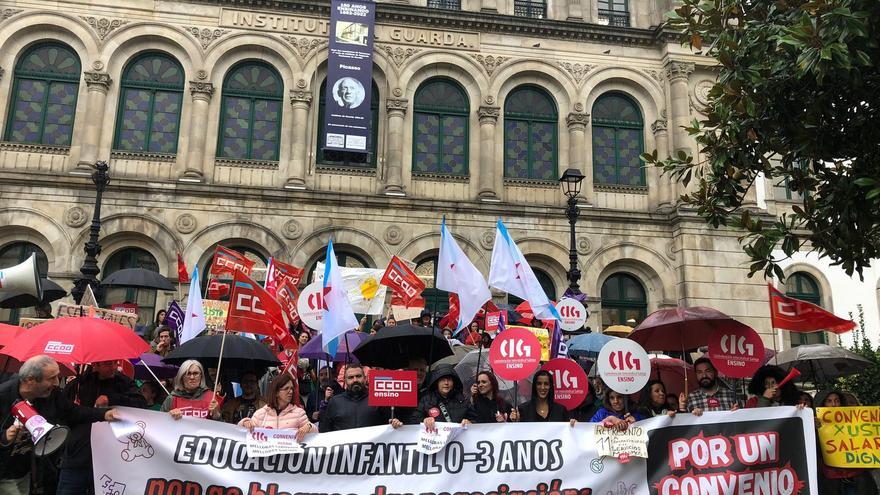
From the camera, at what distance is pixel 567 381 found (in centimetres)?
812

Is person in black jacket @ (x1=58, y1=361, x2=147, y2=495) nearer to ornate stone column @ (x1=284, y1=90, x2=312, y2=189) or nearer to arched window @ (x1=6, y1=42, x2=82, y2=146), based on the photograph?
ornate stone column @ (x1=284, y1=90, x2=312, y2=189)

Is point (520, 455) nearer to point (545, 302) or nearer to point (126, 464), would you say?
point (545, 302)

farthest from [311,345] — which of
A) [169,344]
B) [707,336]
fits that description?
[707,336]

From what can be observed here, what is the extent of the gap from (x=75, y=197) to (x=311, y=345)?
11.7m

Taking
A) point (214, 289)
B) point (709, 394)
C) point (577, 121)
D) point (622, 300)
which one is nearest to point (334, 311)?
point (709, 394)

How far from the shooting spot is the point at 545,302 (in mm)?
10047

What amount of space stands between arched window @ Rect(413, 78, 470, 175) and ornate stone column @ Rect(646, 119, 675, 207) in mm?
6032

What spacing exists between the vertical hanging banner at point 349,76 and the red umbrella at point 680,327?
11.9 m

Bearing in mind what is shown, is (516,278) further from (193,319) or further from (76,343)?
(76,343)

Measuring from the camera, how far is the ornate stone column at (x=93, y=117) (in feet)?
64.4

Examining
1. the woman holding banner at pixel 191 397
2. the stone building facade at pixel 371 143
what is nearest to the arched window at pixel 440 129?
the stone building facade at pixel 371 143

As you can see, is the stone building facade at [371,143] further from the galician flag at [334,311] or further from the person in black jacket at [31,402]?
the person in black jacket at [31,402]

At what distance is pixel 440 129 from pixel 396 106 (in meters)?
1.60

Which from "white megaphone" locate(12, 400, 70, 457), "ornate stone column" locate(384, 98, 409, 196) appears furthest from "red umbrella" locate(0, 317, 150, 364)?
"ornate stone column" locate(384, 98, 409, 196)
